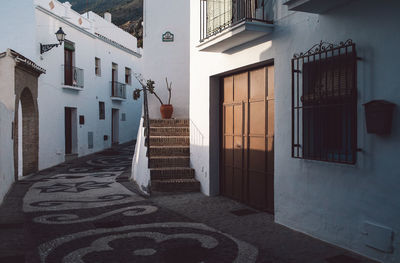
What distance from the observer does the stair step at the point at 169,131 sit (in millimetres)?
9195

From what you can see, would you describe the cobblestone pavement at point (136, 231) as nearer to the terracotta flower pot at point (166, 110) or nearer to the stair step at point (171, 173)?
the stair step at point (171, 173)

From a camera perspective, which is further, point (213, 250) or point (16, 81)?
point (16, 81)

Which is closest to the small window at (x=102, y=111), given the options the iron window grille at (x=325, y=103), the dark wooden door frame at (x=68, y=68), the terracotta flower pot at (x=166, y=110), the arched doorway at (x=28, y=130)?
the dark wooden door frame at (x=68, y=68)

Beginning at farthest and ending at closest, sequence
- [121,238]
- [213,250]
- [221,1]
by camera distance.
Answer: [221,1] < [121,238] < [213,250]

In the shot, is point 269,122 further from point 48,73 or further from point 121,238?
point 48,73

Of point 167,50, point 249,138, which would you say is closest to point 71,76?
point 167,50

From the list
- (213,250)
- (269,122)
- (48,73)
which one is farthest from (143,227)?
(48,73)

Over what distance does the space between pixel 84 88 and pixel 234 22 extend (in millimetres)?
12734

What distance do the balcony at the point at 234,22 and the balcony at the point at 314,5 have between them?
1.05 metres

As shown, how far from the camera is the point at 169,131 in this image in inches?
365

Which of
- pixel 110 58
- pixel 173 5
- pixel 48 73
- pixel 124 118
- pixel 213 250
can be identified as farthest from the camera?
pixel 124 118

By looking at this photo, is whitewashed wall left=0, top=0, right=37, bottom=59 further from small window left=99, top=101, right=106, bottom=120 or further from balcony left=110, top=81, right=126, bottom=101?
balcony left=110, top=81, right=126, bottom=101

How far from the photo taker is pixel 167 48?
11.5 meters

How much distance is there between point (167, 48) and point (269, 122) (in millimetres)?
6579
